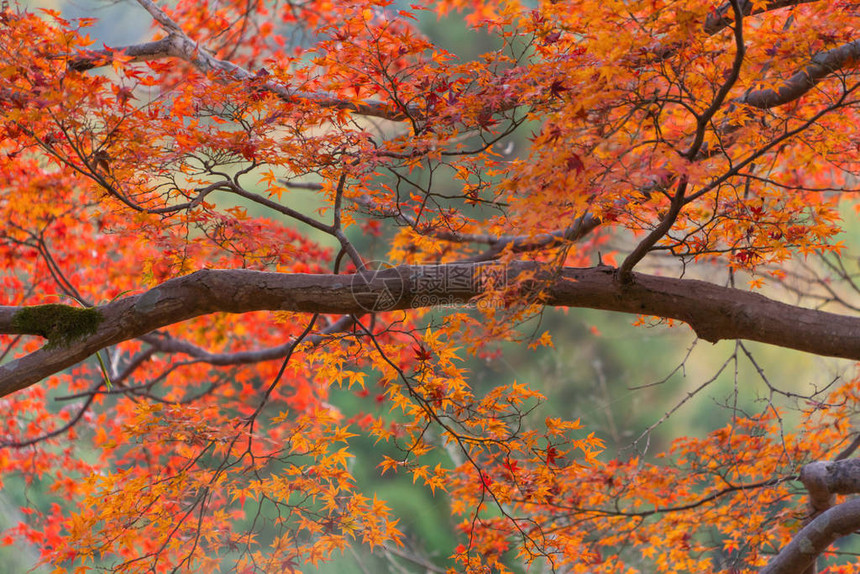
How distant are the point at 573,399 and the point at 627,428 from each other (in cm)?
65

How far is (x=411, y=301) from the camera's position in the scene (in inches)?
89.9

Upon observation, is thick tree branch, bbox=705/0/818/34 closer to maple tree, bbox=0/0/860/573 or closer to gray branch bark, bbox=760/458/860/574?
maple tree, bbox=0/0/860/573

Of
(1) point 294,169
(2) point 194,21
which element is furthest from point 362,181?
(2) point 194,21

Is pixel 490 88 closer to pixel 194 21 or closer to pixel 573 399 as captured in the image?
pixel 194 21

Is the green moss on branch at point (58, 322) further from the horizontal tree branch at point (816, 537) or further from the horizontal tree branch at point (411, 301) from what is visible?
the horizontal tree branch at point (816, 537)

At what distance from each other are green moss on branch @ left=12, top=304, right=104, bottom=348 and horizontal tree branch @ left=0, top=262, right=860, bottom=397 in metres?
0.01

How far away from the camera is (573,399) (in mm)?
8156

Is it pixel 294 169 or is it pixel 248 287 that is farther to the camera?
pixel 294 169
